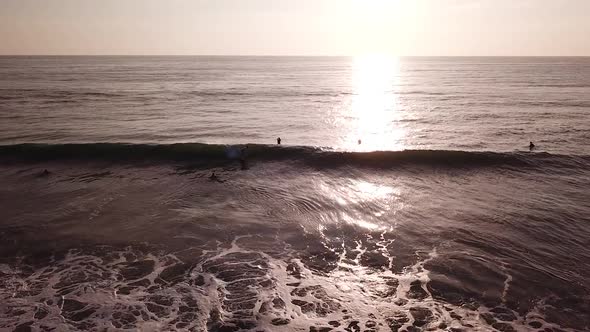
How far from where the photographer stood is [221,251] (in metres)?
10.7

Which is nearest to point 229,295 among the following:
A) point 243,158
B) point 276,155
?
point 243,158

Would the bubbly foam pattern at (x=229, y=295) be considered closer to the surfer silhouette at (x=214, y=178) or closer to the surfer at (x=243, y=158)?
the surfer silhouette at (x=214, y=178)

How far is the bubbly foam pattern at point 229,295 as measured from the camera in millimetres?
7680

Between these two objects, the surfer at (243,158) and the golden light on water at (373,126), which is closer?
the surfer at (243,158)

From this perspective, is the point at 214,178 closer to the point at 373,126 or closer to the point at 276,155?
the point at 276,155

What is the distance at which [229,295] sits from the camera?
8.63m

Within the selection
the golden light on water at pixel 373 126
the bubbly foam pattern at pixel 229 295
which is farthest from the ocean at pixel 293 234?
the golden light on water at pixel 373 126

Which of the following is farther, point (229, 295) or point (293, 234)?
point (293, 234)

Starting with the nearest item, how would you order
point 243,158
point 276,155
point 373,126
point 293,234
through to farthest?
point 293,234, point 243,158, point 276,155, point 373,126

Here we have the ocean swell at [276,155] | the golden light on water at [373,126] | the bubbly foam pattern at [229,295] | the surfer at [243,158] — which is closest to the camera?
the bubbly foam pattern at [229,295]

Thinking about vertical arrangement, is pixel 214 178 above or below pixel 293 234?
above

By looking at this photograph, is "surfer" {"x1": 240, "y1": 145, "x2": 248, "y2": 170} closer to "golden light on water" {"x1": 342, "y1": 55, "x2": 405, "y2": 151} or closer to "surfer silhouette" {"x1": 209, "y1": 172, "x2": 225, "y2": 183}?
"surfer silhouette" {"x1": 209, "y1": 172, "x2": 225, "y2": 183}

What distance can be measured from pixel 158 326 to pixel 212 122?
2538cm

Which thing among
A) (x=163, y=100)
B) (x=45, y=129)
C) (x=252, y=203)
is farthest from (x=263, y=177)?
(x=163, y=100)
